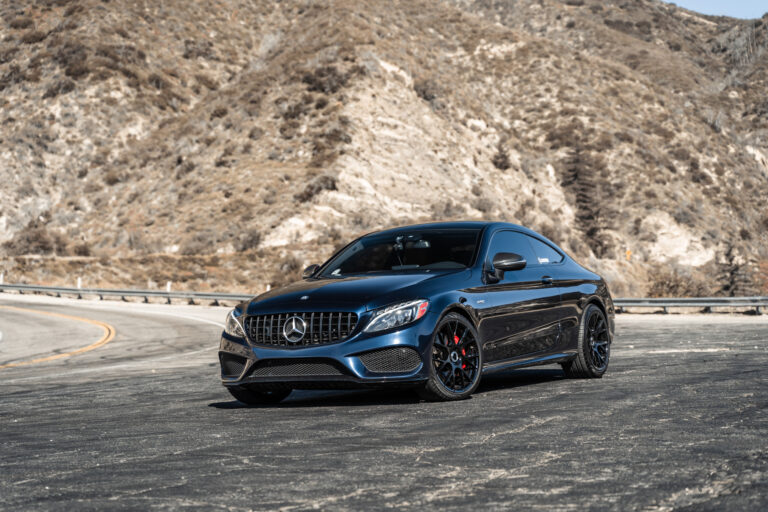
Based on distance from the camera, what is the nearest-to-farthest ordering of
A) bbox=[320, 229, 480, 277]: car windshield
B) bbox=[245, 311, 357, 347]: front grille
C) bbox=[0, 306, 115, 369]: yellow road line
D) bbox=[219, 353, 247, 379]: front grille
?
bbox=[245, 311, 357, 347]: front grille, bbox=[219, 353, 247, 379]: front grille, bbox=[320, 229, 480, 277]: car windshield, bbox=[0, 306, 115, 369]: yellow road line

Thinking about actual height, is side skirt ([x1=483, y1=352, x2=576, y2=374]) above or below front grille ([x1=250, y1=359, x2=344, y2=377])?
below

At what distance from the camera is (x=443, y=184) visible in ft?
179

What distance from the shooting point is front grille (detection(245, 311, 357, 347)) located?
24.9ft

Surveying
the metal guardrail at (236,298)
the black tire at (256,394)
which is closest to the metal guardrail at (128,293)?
the metal guardrail at (236,298)

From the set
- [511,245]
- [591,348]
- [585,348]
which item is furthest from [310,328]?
[591,348]

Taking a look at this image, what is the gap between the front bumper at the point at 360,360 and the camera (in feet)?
24.5

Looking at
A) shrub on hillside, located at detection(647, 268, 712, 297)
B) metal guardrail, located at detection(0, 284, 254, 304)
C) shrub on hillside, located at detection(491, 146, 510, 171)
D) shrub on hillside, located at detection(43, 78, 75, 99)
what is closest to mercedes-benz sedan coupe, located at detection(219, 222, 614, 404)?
metal guardrail, located at detection(0, 284, 254, 304)

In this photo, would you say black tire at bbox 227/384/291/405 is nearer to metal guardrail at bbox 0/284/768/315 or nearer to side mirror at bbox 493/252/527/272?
side mirror at bbox 493/252/527/272

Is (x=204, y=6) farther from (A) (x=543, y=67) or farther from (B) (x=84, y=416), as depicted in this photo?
(B) (x=84, y=416)

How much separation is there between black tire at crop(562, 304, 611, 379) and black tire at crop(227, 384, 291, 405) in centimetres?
317

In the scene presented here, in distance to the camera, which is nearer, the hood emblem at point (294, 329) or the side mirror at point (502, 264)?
the hood emblem at point (294, 329)

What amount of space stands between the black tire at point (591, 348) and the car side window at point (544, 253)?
0.65 metres

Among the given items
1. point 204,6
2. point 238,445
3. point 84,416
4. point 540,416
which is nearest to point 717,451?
point 540,416

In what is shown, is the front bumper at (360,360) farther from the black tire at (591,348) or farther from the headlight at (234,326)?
the black tire at (591,348)
